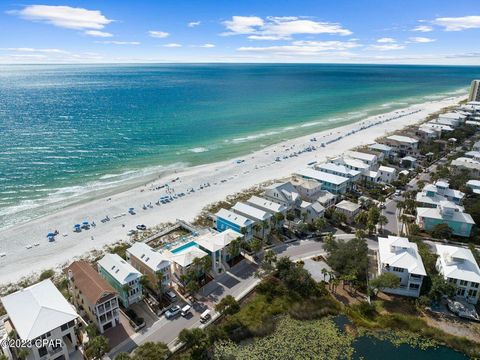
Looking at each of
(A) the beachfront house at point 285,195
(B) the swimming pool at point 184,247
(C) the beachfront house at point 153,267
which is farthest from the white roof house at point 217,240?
(A) the beachfront house at point 285,195

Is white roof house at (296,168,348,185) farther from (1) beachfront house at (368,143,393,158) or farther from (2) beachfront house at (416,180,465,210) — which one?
(1) beachfront house at (368,143,393,158)

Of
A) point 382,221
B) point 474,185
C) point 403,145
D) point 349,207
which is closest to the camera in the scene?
point 382,221

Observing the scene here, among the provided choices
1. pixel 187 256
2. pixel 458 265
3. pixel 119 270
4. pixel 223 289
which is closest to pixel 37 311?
pixel 119 270

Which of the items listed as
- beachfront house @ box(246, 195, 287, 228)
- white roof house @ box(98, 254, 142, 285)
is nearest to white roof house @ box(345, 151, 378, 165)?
beachfront house @ box(246, 195, 287, 228)

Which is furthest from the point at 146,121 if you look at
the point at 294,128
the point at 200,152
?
the point at 294,128

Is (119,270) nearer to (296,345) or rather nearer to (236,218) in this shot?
(236,218)

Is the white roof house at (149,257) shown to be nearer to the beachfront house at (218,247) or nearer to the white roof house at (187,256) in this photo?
the white roof house at (187,256)
